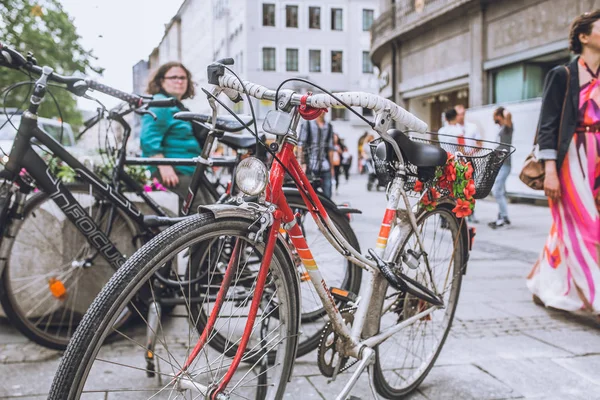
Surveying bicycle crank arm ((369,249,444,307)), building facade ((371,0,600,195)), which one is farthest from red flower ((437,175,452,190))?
building facade ((371,0,600,195))

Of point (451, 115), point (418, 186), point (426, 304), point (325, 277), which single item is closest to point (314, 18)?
point (451, 115)

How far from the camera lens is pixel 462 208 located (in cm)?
279

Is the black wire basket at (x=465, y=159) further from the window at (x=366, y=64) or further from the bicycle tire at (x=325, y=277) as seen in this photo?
the window at (x=366, y=64)

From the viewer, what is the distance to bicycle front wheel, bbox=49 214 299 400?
5.40 ft

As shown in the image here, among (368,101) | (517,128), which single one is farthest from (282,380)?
(517,128)

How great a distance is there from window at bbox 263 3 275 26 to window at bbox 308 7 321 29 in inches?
99.7

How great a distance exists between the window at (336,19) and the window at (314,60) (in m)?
2.15

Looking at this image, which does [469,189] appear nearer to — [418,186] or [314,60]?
[418,186]

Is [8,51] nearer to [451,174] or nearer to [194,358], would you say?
[194,358]

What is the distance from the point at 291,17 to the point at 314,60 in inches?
125

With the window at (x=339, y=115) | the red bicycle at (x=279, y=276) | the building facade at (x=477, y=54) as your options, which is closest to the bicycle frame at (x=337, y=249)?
the red bicycle at (x=279, y=276)

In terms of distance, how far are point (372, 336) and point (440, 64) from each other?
59.1ft

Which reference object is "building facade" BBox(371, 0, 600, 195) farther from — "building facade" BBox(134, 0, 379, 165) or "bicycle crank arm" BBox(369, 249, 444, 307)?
"building facade" BBox(134, 0, 379, 165)

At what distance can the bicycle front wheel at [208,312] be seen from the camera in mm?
1646
